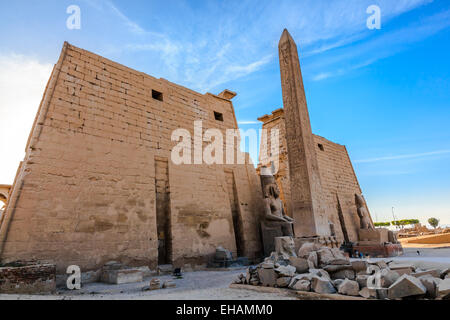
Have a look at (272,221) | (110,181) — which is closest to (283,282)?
(110,181)

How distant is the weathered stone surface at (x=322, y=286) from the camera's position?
9.62 ft

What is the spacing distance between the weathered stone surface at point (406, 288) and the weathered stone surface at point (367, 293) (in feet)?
0.46

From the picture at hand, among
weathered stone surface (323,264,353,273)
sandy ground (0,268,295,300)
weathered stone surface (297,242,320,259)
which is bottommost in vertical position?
sandy ground (0,268,295,300)

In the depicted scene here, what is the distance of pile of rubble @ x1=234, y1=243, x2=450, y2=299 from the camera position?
7.93ft

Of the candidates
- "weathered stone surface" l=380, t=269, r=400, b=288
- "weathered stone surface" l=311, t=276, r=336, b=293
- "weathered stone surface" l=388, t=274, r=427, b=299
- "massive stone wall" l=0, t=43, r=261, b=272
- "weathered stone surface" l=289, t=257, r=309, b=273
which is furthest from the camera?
"massive stone wall" l=0, t=43, r=261, b=272

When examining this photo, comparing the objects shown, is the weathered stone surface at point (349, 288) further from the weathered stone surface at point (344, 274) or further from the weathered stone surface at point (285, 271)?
the weathered stone surface at point (285, 271)

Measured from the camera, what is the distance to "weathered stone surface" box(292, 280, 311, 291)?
3.09 metres

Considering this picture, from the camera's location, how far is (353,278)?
3.36m

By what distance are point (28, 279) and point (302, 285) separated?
356 centimetres

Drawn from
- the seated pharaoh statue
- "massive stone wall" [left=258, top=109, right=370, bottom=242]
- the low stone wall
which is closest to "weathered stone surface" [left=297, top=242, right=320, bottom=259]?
the seated pharaoh statue

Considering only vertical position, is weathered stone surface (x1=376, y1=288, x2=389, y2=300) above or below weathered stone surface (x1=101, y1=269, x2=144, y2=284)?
below

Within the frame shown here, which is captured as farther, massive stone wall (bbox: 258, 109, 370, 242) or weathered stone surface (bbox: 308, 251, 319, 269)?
massive stone wall (bbox: 258, 109, 370, 242)

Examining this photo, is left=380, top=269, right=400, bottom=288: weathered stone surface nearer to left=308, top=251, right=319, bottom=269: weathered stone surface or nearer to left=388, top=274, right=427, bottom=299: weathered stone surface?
left=388, top=274, right=427, bottom=299: weathered stone surface

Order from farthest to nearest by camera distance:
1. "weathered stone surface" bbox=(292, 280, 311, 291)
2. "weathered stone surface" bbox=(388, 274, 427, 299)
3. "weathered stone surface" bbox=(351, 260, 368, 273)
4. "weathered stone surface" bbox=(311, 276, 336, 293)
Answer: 1. "weathered stone surface" bbox=(351, 260, 368, 273)
2. "weathered stone surface" bbox=(292, 280, 311, 291)
3. "weathered stone surface" bbox=(311, 276, 336, 293)
4. "weathered stone surface" bbox=(388, 274, 427, 299)
